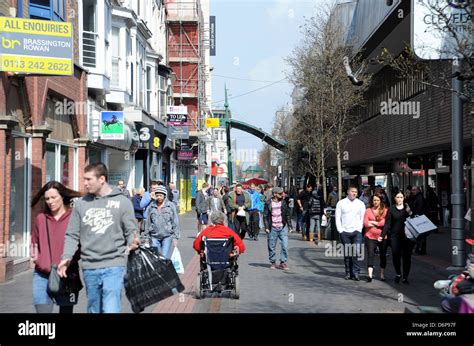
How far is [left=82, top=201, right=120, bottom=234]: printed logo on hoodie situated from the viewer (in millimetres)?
6066

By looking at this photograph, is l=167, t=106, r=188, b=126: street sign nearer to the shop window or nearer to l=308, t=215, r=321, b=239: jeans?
l=308, t=215, r=321, b=239: jeans

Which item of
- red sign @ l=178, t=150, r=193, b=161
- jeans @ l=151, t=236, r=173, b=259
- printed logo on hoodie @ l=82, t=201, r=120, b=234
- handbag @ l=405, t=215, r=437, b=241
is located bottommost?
jeans @ l=151, t=236, r=173, b=259

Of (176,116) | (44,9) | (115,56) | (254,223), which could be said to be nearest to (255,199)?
(254,223)

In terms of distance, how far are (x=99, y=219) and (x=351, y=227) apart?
7.39m

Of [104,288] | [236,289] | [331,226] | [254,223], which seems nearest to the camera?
[104,288]

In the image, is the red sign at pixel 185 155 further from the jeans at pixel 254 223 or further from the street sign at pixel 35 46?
the street sign at pixel 35 46

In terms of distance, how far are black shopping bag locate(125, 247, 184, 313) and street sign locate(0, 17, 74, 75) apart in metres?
6.73

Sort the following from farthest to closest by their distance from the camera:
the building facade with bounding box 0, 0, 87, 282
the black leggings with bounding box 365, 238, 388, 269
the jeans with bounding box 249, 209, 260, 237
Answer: the jeans with bounding box 249, 209, 260, 237
the black leggings with bounding box 365, 238, 388, 269
the building facade with bounding box 0, 0, 87, 282

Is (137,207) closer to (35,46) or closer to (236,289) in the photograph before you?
(35,46)

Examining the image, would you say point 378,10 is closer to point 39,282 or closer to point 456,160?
point 456,160

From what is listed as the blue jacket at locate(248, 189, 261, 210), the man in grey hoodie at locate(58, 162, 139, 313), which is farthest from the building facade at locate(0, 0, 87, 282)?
the blue jacket at locate(248, 189, 261, 210)

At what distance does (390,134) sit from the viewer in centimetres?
2747

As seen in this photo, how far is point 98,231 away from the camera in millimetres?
6062
